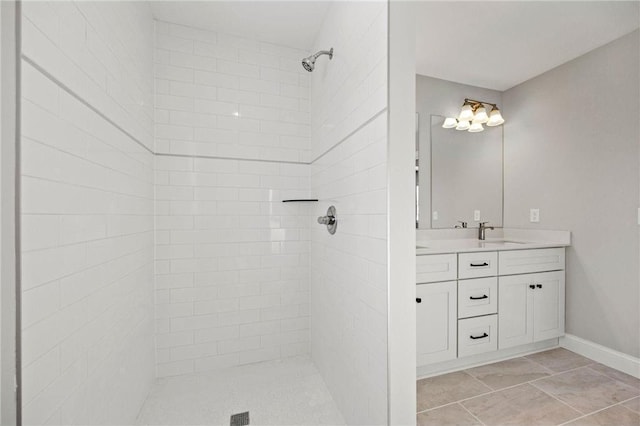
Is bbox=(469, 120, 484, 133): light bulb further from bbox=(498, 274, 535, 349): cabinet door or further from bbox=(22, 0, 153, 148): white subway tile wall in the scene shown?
bbox=(22, 0, 153, 148): white subway tile wall

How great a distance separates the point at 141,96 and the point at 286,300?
1.69 metres

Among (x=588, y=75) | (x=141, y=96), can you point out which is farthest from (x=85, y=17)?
(x=588, y=75)

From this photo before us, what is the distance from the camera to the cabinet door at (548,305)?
232cm

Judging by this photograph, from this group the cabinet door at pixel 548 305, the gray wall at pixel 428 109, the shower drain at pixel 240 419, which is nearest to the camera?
the shower drain at pixel 240 419

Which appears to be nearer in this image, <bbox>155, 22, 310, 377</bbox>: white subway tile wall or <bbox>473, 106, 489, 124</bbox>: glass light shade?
<bbox>155, 22, 310, 377</bbox>: white subway tile wall

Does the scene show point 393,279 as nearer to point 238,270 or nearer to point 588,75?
point 238,270

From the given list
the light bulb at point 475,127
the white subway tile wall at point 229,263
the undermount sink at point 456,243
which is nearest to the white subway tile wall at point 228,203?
the white subway tile wall at point 229,263

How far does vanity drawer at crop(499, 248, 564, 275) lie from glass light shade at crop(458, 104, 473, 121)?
133cm

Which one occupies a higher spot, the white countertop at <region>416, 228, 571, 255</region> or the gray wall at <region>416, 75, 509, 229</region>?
the gray wall at <region>416, 75, 509, 229</region>

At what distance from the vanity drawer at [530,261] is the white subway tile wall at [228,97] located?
1.78 metres

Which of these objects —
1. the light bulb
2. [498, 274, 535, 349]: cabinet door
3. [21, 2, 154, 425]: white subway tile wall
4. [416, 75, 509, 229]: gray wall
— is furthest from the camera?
the light bulb

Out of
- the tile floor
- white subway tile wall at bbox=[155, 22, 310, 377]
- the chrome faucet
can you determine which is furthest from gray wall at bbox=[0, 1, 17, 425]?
the chrome faucet

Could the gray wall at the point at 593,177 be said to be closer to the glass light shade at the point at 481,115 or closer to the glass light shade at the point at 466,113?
the glass light shade at the point at 481,115

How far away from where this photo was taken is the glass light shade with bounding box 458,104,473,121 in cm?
275
